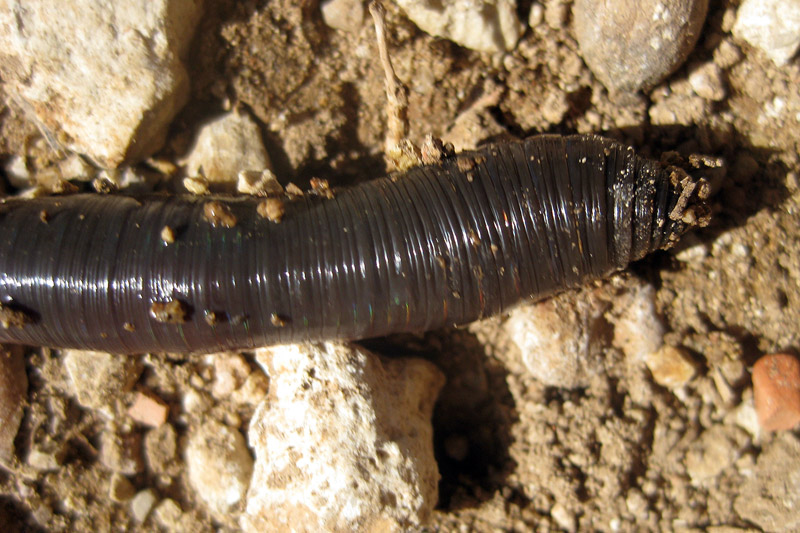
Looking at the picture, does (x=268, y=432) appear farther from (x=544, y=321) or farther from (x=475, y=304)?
(x=544, y=321)

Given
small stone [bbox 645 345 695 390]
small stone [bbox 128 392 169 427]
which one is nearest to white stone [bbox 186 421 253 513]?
small stone [bbox 128 392 169 427]

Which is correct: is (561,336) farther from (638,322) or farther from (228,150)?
(228,150)

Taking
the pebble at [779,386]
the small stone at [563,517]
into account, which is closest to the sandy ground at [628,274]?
the small stone at [563,517]

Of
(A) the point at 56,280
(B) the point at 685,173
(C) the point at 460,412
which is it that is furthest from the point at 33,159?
(B) the point at 685,173

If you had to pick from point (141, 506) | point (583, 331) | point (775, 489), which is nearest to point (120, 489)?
point (141, 506)

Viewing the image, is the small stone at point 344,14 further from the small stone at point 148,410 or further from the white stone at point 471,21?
the small stone at point 148,410

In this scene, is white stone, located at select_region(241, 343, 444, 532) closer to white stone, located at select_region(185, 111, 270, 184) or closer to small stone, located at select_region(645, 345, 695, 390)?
white stone, located at select_region(185, 111, 270, 184)
